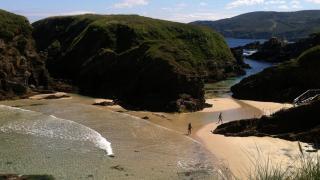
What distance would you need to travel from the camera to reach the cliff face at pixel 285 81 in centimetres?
6925

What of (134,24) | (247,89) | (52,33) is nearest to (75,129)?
(247,89)

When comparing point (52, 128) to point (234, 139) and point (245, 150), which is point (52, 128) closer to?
point (234, 139)

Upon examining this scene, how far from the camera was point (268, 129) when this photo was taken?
4472 centimetres

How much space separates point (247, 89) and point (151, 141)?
35.9 m

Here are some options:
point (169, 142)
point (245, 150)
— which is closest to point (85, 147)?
point (169, 142)

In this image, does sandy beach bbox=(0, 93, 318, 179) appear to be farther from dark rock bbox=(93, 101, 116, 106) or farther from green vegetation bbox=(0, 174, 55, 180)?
dark rock bbox=(93, 101, 116, 106)

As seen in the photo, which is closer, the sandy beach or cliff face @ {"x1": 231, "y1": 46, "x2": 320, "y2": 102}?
the sandy beach

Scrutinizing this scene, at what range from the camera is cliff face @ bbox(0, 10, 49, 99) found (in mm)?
72188

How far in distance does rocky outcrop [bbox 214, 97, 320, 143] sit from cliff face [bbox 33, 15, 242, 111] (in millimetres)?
16057

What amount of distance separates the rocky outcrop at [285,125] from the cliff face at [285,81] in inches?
944

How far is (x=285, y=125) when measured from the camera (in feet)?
146

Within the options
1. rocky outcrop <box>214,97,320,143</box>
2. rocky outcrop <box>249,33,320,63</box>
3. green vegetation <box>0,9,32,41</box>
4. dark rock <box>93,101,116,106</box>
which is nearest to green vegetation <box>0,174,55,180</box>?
rocky outcrop <box>214,97,320,143</box>

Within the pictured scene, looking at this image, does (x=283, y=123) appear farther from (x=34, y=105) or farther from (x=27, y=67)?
(x=27, y=67)

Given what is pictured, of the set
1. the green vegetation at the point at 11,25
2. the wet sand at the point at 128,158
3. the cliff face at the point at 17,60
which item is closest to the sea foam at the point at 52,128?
the wet sand at the point at 128,158
